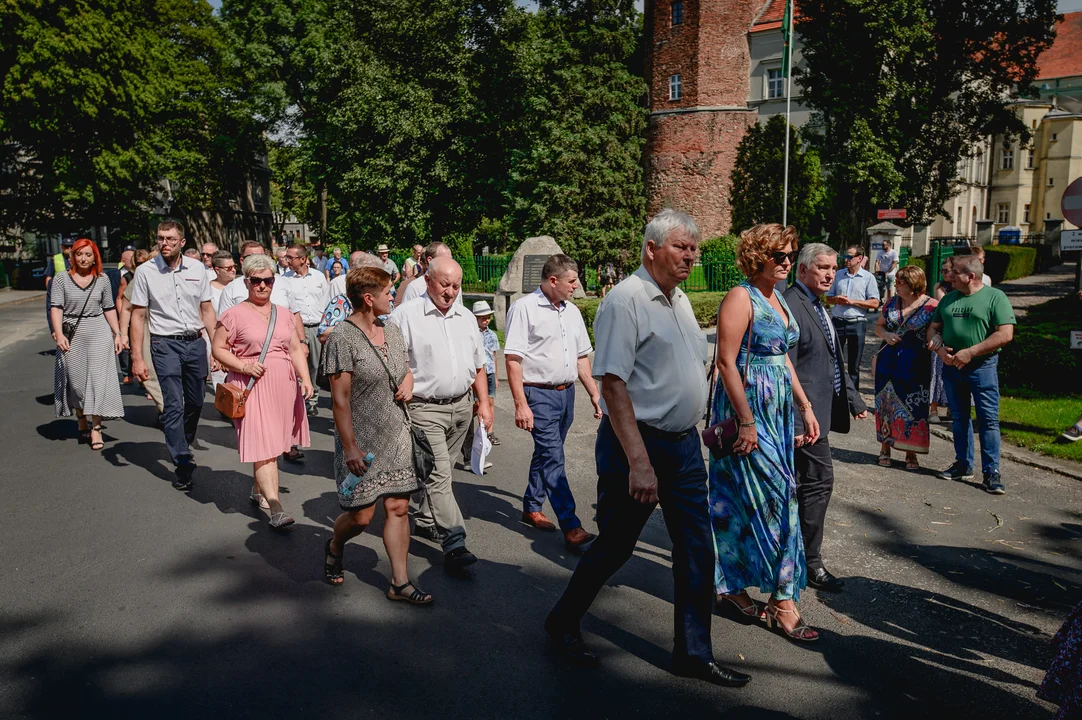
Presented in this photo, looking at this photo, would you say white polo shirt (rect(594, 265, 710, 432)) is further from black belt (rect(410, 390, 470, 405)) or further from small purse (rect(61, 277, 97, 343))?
small purse (rect(61, 277, 97, 343))

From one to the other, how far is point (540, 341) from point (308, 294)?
5.10 metres

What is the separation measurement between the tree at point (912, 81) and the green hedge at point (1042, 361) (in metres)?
20.4

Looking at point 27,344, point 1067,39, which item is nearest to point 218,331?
point 27,344

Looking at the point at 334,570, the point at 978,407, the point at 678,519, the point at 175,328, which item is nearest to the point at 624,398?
the point at 678,519

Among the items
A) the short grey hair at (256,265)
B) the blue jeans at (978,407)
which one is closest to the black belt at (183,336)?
the short grey hair at (256,265)

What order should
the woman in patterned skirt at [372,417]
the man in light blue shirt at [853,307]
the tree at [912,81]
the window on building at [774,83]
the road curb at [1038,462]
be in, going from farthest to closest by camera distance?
the window on building at [774,83] → the tree at [912,81] → the man in light blue shirt at [853,307] → the road curb at [1038,462] → the woman in patterned skirt at [372,417]

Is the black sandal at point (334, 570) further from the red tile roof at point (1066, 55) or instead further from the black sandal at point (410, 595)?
the red tile roof at point (1066, 55)

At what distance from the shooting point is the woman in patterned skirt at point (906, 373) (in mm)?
7734

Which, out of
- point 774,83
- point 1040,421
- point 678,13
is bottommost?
point 1040,421

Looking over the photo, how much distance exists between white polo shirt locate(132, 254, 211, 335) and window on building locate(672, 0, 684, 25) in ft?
126

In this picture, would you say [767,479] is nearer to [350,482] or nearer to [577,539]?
[577,539]

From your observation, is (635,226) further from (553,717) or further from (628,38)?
(553,717)

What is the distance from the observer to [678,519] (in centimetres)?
389

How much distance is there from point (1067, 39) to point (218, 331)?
92.0 m
